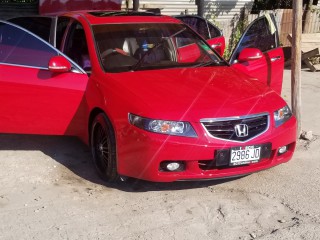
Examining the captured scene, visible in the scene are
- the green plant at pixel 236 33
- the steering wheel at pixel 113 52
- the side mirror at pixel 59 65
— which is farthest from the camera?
the green plant at pixel 236 33

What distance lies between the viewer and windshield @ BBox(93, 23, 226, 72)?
507 cm

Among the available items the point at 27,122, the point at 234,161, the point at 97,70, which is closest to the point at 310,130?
the point at 234,161

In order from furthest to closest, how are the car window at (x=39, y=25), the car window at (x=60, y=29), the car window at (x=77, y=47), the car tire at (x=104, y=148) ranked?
1. the car window at (x=39, y=25)
2. the car window at (x=60, y=29)
3. the car window at (x=77, y=47)
4. the car tire at (x=104, y=148)

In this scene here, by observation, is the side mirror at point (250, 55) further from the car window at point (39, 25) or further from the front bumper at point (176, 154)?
the car window at point (39, 25)

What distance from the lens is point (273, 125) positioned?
4434mm

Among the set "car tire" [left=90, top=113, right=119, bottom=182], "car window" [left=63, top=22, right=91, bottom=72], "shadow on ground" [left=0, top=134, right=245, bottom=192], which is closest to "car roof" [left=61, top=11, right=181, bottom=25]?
"car window" [left=63, top=22, right=91, bottom=72]

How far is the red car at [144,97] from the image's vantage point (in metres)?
4.13

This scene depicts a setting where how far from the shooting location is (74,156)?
216 inches

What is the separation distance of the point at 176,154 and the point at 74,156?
71.0 inches

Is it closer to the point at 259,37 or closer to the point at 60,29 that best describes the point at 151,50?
the point at 60,29

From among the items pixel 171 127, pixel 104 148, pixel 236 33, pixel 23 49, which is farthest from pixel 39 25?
pixel 236 33

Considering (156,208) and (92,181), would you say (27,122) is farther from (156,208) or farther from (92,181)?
(156,208)

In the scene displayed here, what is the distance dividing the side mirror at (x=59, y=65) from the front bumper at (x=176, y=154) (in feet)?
3.49

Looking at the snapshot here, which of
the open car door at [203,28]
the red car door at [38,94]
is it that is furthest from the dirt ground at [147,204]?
the open car door at [203,28]
